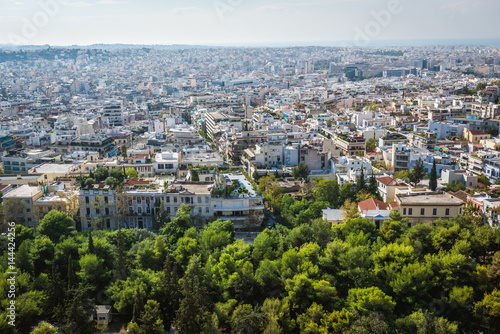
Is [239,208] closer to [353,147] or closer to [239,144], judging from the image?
[239,144]

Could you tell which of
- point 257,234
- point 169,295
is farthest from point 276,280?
Answer: point 257,234

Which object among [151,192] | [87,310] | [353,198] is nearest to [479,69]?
[353,198]

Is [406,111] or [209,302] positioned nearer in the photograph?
[209,302]

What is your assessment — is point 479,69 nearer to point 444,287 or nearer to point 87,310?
point 444,287

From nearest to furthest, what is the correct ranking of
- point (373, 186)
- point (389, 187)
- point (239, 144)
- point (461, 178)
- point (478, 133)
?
point (389, 187)
point (373, 186)
point (461, 178)
point (239, 144)
point (478, 133)

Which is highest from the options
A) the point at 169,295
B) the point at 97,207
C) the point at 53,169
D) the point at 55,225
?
the point at 53,169

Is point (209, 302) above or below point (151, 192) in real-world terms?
below

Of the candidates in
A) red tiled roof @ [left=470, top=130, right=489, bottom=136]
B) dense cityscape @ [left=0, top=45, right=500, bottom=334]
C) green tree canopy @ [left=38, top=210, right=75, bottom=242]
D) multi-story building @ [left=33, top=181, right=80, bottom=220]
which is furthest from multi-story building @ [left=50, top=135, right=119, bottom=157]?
red tiled roof @ [left=470, top=130, right=489, bottom=136]

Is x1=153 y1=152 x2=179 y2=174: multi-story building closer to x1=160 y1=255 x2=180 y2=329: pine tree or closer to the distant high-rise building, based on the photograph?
x1=160 y1=255 x2=180 y2=329: pine tree
